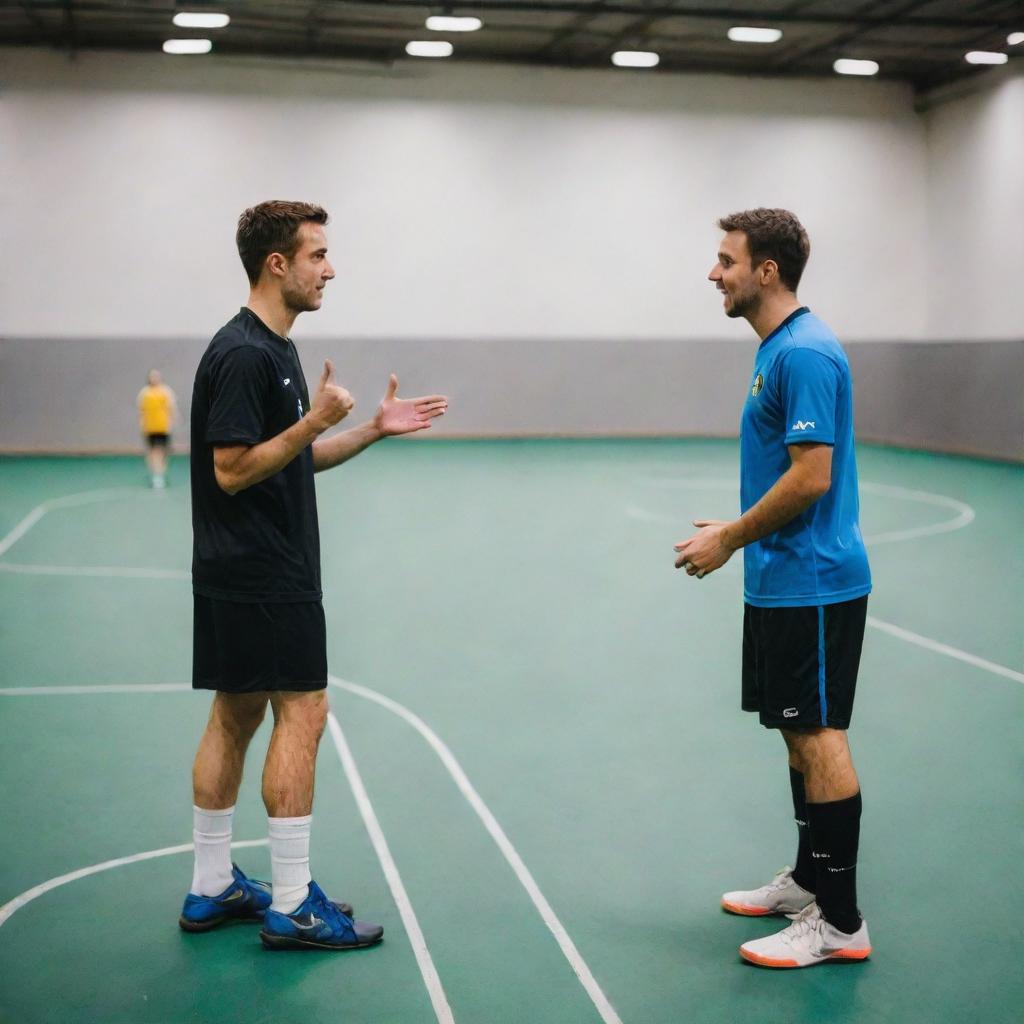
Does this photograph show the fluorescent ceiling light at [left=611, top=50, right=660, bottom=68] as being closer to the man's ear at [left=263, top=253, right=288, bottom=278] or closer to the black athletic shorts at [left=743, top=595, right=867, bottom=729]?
the man's ear at [left=263, top=253, right=288, bottom=278]

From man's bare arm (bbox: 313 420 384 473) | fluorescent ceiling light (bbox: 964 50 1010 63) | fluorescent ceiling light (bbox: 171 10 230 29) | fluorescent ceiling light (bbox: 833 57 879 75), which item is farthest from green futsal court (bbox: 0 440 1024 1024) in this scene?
fluorescent ceiling light (bbox: 833 57 879 75)

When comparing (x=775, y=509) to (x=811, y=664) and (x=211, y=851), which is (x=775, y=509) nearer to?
(x=811, y=664)

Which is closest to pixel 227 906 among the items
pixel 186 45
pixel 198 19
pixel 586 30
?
pixel 198 19

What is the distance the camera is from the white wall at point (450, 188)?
19.6 meters

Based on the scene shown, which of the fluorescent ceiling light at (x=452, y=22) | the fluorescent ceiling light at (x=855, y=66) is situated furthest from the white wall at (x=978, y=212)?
the fluorescent ceiling light at (x=452, y=22)

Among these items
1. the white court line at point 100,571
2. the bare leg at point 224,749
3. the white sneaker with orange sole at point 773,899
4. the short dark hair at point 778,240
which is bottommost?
the white sneaker with orange sole at point 773,899

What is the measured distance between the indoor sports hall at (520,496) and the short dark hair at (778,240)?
215cm

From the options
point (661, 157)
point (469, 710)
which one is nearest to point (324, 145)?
point (661, 157)

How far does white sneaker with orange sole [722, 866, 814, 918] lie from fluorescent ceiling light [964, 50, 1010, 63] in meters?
17.7

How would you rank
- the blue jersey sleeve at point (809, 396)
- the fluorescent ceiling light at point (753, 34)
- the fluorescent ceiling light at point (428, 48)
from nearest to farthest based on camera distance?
the blue jersey sleeve at point (809, 396) < the fluorescent ceiling light at point (753, 34) < the fluorescent ceiling light at point (428, 48)

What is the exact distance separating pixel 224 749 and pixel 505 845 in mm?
1273

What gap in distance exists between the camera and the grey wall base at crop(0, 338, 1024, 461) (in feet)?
64.0

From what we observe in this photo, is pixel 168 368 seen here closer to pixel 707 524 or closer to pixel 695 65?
pixel 695 65

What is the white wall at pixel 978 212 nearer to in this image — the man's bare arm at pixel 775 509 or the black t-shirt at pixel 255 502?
the man's bare arm at pixel 775 509
